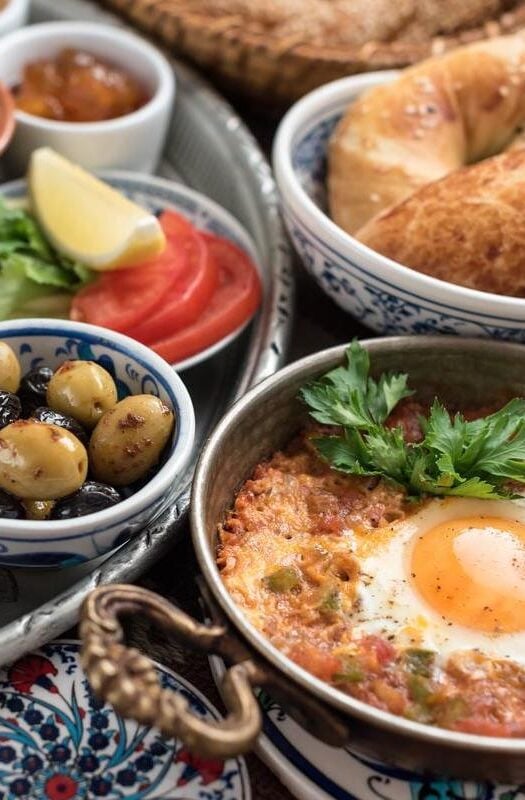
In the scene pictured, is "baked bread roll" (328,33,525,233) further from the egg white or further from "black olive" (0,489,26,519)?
"black olive" (0,489,26,519)

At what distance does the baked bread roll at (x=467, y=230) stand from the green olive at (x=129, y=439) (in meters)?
0.80

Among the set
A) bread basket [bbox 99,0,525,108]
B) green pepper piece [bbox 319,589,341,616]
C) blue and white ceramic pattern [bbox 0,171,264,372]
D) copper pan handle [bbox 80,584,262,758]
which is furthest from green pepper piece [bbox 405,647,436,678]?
bread basket [bbox 99,0,525,108]

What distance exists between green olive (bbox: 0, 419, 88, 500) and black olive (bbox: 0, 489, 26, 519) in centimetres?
1

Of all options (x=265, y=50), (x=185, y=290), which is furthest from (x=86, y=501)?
(x=265, y=50)

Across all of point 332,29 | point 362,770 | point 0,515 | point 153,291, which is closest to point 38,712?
point 0,515

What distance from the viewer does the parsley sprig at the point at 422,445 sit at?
86.4 inches

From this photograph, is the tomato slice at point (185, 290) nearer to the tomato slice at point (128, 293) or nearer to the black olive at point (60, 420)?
the tomato slice at point (128, 293)

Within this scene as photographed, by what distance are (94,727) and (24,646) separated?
8.4 inches

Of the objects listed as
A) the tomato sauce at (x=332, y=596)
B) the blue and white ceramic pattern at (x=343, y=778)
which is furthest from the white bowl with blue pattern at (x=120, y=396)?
the blue and white ceramic pattern at (x=343, y=778)

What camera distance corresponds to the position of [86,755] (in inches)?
76.2

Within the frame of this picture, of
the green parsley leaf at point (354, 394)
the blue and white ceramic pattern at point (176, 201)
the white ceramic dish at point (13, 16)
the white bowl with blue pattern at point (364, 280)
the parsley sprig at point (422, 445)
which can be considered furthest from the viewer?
the white ceramic dish at point (13, 16)

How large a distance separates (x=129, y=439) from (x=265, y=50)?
1.76m

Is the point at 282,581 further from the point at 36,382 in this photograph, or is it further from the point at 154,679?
the point at 36,382

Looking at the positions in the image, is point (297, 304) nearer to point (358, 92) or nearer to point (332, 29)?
point (358, 92)
